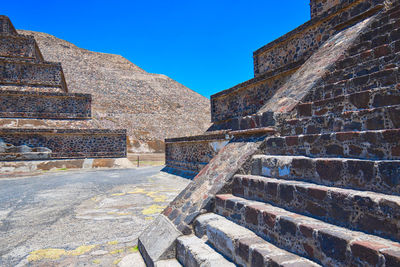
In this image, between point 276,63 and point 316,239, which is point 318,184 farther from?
point 276,63

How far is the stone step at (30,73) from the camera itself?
15547mm

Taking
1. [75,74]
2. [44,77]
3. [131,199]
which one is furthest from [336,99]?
[75,74]

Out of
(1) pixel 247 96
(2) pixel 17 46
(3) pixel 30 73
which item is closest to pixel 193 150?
(1) pixel 247 96

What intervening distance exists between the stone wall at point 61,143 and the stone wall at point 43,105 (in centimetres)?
202

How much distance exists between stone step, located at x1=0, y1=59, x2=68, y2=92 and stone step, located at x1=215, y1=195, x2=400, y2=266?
16.9m

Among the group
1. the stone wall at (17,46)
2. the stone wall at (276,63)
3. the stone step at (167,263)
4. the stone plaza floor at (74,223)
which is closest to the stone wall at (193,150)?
the stone wall at (276,63)

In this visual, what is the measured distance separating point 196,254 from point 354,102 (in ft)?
7.12

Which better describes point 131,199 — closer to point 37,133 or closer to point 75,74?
point 37,133

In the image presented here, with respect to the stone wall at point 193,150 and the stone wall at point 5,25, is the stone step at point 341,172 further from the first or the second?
the stone wall at point 5,25

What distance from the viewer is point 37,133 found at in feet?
43.3

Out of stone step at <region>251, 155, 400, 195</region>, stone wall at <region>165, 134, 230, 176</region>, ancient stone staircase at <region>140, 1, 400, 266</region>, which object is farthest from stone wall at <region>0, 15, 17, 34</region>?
stone step at <region>251, 155, 400, 195</region>

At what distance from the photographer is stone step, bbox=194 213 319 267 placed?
67.7 inches

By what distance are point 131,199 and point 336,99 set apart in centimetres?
439

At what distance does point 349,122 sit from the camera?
246 cm
